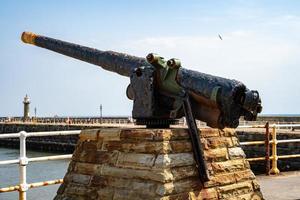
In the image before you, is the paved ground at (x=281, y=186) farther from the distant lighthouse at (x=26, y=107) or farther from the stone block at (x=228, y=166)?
the distant lighthouse at (x=26, y=107)

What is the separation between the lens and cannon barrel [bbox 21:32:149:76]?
584 centimetres

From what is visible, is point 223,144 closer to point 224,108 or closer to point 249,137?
point 224,108

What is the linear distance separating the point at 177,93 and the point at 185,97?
15 cm

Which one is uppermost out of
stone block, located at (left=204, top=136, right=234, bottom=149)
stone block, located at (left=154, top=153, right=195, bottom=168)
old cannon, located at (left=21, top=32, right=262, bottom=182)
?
old cannon, located at (left=21, top=32, right=262, bottom=182)

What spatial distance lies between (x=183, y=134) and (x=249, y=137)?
20466 mm

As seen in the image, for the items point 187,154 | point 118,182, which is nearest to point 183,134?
point 187,154

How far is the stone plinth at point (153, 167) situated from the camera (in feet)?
15.5

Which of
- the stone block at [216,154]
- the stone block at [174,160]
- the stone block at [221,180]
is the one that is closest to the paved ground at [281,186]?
the stone block at [221,180]

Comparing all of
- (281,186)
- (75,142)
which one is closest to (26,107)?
(75,142)

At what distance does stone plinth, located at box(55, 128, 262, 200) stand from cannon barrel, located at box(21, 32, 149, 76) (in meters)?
0.96

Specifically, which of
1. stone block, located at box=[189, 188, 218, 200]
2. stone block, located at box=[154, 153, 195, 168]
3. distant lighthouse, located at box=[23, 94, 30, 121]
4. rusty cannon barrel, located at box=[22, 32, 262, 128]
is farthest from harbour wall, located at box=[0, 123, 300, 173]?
stone block, located at box=[154, 153, 195, 168]

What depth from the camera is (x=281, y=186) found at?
299 inches

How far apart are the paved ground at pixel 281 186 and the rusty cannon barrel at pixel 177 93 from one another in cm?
231

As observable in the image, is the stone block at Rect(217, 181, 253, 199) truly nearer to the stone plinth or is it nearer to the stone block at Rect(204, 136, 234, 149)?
the stone plinth
